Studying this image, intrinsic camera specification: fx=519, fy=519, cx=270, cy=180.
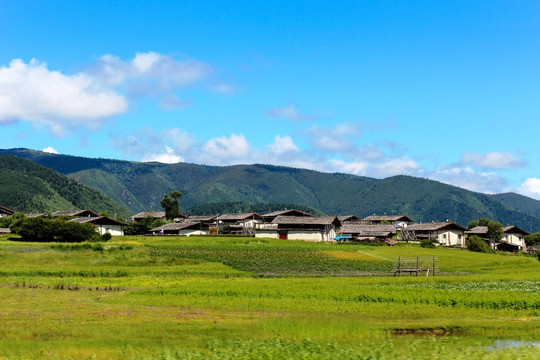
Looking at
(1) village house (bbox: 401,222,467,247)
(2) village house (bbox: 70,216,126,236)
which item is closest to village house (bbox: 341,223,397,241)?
(1) village house (bbox: 401,222,467,247)

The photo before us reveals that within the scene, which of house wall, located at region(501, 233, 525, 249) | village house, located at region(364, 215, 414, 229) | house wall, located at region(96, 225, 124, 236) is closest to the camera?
house wall, located at region(96, 225, 124, 236)

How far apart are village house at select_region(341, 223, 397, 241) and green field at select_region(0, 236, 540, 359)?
79.7 meters

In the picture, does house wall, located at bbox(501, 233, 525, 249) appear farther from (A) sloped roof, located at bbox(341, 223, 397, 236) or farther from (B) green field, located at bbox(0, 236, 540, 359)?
(B) green field, located at bbox(0, 236, 540, 359)

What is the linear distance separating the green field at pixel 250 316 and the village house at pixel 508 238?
90252 millimetres

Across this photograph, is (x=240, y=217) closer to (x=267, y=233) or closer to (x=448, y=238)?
(x=267, y=233)

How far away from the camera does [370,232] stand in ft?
452

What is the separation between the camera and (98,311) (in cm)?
2944

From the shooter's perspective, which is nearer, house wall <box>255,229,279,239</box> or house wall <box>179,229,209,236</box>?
house wall <box>255,229,279,239</box>

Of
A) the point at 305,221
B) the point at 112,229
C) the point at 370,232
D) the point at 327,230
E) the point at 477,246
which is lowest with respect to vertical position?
the point at 477,246

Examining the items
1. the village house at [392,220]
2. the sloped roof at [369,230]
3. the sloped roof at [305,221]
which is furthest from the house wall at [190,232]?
the village house at [392,220]

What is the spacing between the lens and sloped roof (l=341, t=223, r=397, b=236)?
135625mm

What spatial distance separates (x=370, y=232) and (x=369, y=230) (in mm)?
1316

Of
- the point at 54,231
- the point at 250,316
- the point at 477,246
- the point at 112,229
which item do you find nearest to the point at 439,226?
the point at 477,246

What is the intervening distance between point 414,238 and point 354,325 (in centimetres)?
12619
